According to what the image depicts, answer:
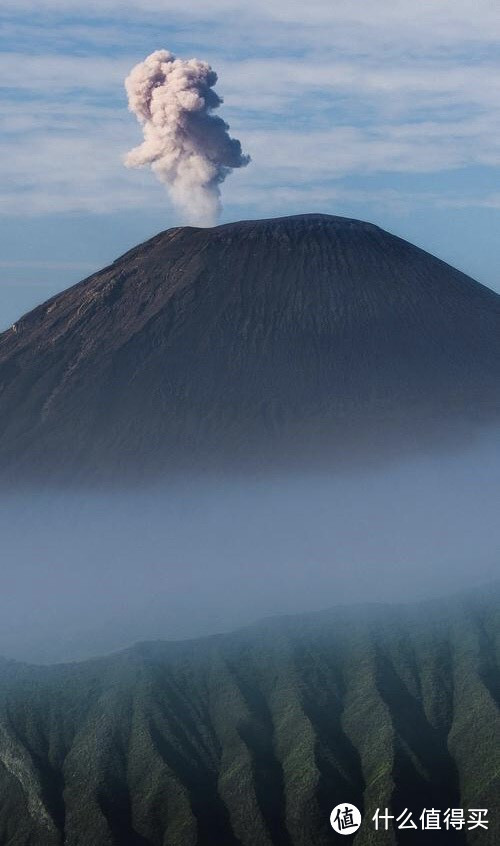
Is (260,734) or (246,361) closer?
(260,734)

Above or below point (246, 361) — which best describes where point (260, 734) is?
below

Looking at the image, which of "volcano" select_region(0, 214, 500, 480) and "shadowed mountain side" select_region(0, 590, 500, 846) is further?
"volcano" select_region(0, 214, 500, 480)

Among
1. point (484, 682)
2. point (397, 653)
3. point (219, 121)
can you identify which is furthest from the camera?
point (219, 121)

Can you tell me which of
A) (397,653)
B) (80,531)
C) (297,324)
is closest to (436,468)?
(297,324)

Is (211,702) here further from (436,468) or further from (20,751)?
(436,468)
